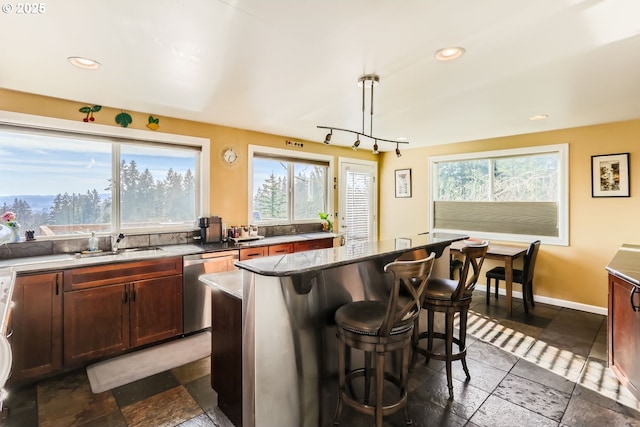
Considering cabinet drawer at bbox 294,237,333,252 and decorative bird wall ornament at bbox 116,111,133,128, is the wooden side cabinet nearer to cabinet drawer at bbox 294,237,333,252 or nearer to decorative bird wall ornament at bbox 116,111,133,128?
cabinet drawer at bbox 294,237,333,252

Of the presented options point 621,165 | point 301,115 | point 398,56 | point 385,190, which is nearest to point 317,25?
point 398,56

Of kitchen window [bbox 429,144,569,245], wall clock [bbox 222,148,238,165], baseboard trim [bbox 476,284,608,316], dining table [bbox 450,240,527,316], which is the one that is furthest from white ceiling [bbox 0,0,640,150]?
baseboard trim [bbox 476,284,608,316]

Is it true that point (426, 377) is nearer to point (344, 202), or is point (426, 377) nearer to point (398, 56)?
point (398, 56)

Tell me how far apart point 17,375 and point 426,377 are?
3.20 meters

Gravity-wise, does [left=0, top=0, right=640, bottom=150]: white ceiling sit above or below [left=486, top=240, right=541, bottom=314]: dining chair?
above

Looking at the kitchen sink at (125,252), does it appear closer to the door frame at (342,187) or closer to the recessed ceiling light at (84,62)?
the recessed ceiling light at (84,62)

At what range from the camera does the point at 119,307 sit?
2852mm

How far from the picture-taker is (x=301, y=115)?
362 centimetres

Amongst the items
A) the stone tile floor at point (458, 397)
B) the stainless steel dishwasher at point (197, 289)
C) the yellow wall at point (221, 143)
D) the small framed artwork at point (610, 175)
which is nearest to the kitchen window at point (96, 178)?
the yellow wall at point (221, 143)

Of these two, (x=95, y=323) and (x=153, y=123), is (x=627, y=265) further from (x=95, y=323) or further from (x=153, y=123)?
(x=153, y=123)

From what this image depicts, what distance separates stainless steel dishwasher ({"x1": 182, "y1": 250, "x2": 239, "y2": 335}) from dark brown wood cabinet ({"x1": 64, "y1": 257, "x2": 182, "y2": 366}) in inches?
2.7

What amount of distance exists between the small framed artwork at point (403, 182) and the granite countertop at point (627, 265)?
318 cm

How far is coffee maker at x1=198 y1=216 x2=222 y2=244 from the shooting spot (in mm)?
3824

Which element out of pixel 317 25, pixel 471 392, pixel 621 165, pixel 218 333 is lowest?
pixel 471 392
